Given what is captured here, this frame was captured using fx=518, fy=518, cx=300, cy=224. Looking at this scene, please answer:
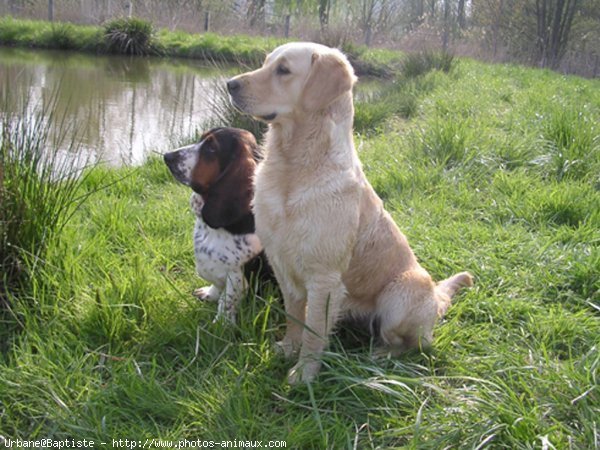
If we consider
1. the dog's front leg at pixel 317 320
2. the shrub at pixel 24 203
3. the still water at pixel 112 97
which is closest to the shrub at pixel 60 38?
the still water at pixel 112 97

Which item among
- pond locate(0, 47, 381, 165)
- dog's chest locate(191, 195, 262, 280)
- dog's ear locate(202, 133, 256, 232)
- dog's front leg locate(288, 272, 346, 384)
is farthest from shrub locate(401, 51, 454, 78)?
dog's front leg locate(288, 272, 346, 384)

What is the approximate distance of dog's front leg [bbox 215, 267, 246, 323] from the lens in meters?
2.77

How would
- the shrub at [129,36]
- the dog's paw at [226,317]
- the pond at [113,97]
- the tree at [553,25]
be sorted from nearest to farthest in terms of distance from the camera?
1. the dog's paw at [226,317]
2. the pond at [113,97]
3. the shrub at [129,36]
4. the tree at [553,25]

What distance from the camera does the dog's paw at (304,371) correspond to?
236cm

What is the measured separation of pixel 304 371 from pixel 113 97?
904 cm

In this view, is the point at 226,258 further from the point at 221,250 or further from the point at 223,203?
the point at 223,203

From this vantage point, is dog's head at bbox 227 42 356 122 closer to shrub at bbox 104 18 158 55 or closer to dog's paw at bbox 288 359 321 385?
dog's paw at bbox 288 359 321 385

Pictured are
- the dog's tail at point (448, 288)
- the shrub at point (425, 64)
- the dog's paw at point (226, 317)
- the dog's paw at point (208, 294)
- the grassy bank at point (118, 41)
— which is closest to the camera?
the dog's paw at point (226, 317)

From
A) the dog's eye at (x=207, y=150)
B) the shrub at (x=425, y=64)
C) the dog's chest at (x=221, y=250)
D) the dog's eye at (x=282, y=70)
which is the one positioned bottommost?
the dog's chest at (x=221, y=250)

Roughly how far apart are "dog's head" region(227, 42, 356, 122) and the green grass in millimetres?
1055

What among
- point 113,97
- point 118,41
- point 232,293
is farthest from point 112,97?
point 118,41

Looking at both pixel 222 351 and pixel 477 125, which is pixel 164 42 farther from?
pixel 222 351

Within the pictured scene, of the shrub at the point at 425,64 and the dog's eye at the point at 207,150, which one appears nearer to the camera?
the dog's eye at the point at 207,150

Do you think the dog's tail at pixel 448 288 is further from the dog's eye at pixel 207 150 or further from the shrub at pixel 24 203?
the shrub at pixel 24 203
